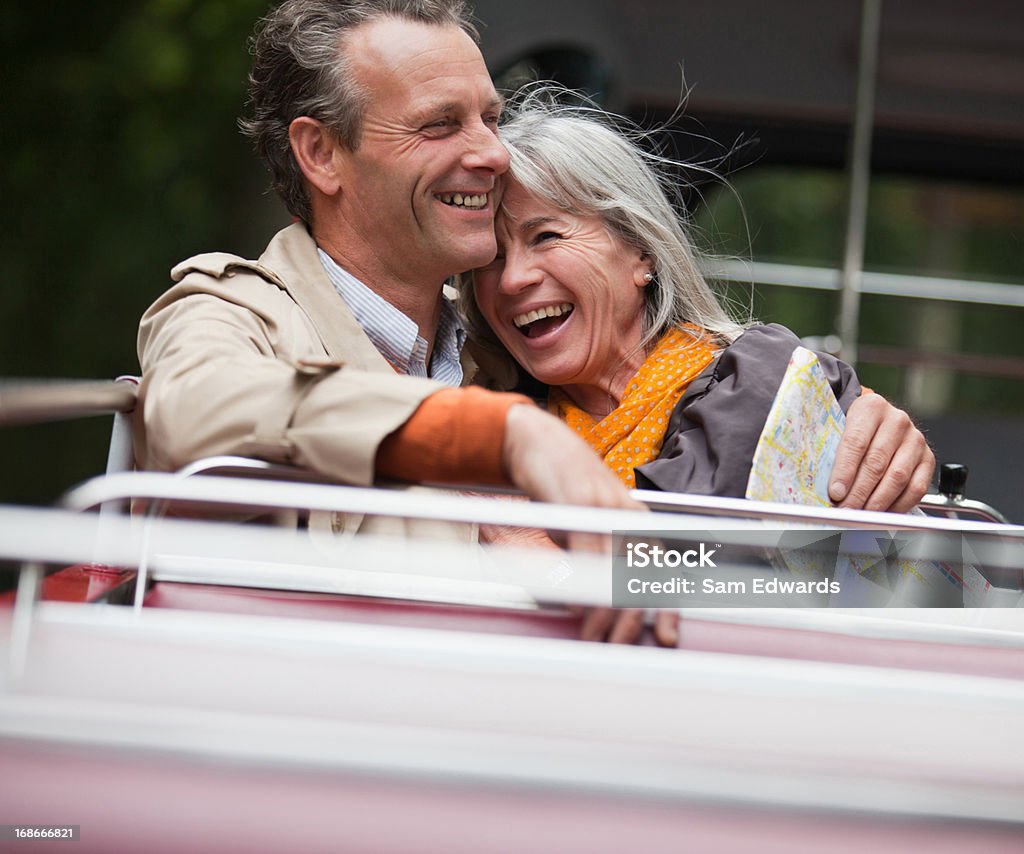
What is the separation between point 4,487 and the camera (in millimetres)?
8102

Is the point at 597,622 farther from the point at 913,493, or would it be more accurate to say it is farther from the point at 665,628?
the point at 913,493

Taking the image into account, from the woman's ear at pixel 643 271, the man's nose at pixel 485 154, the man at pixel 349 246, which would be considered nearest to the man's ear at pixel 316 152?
the man at pixel 349 246

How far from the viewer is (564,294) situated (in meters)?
2.54

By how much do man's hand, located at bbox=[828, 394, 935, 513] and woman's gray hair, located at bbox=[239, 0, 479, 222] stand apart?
1062mm

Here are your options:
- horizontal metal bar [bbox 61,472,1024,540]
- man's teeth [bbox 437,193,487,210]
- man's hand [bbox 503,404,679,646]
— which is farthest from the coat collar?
horizontal metal bar [bbox 61,472,1024,540]

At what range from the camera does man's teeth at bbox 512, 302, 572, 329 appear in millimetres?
2553

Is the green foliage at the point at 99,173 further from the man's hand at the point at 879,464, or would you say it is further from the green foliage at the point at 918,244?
the green foliage at the point at 918,244

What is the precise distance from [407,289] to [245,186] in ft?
12.6

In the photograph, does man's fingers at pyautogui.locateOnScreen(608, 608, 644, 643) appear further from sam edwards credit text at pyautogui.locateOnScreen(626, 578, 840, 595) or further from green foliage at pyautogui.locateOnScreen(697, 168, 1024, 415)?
green foliage at pyautogui.locateOnScreen(697, 168, 1024, 415)

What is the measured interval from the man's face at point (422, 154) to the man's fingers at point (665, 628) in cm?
112

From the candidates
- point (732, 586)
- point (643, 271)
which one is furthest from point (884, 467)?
point (643, 271)

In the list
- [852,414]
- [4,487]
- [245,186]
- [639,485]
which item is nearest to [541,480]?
[639,485]

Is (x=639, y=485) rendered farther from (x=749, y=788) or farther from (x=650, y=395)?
(x=749, y=788)

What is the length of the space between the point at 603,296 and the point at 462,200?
1.04ft
